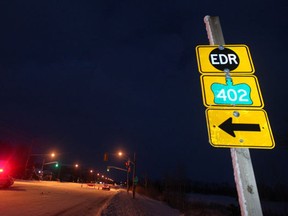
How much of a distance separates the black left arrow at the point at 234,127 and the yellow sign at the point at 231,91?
0.23 meters

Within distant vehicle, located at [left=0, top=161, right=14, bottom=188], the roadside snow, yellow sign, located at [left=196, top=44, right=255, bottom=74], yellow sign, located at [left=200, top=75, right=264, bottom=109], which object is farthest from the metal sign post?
distant vehicle, located at [left=0, top=161, right=14, bottom=188]

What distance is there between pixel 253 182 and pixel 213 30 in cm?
208

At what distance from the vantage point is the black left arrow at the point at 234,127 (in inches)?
90.0

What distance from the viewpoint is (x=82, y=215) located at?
35.7 feet

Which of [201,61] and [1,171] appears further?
[1,171]

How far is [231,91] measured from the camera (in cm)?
258

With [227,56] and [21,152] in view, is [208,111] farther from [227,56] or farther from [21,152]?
[21,152]

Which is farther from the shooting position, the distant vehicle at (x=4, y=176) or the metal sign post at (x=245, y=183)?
the distant vehicle at (x=4, y=176)

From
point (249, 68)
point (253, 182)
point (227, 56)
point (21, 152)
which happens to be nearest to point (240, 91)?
point (249, 68)

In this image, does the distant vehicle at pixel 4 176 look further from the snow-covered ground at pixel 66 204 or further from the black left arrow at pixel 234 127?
the black left arrow at pixel 234 127

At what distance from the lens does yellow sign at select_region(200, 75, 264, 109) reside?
8.12 ft

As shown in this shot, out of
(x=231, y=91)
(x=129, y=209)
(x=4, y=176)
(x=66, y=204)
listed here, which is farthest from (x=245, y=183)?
(x=4, y=176)

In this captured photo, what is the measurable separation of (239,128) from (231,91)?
0.49 m

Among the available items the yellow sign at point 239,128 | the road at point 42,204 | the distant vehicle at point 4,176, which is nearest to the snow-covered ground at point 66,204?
the road at point 42,204
